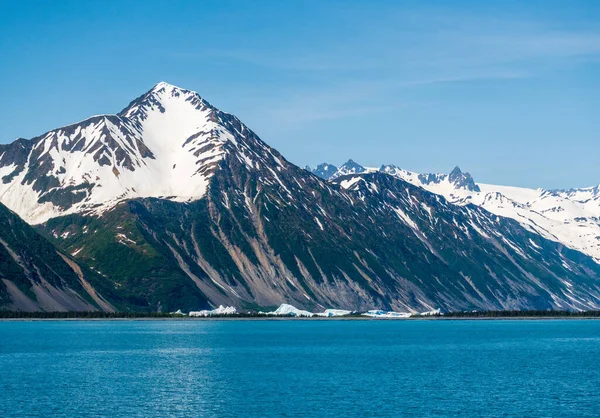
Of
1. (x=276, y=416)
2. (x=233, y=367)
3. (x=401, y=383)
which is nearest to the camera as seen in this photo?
(x=276, y=416)

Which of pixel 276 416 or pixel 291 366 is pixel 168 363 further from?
pixel 276 416

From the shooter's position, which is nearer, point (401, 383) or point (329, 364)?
point (401, 383)

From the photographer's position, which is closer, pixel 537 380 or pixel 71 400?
pixel 71 400

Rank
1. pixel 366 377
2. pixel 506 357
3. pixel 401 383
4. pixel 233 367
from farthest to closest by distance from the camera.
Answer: pixel 506 357, pixel 233 367, pixel 366 377, pixel 401 383

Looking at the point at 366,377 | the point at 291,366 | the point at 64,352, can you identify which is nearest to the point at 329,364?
the point at 291,366

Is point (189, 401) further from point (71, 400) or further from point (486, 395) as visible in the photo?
point (486, 395)

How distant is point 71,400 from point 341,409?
31.9m

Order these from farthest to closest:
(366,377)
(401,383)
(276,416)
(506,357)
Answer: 1. (506,357)
2. (366,377)
3. (401,383)
4. (276,416)

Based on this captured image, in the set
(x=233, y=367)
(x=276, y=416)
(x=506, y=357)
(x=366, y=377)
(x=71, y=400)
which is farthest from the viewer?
(x=506, y=357)

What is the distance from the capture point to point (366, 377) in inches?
5817

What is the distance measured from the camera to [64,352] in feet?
636

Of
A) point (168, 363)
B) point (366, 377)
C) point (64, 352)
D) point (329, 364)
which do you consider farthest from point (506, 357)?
point (64, 352)

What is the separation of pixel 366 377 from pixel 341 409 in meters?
36.1

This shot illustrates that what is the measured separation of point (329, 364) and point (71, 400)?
6278 centimetres
